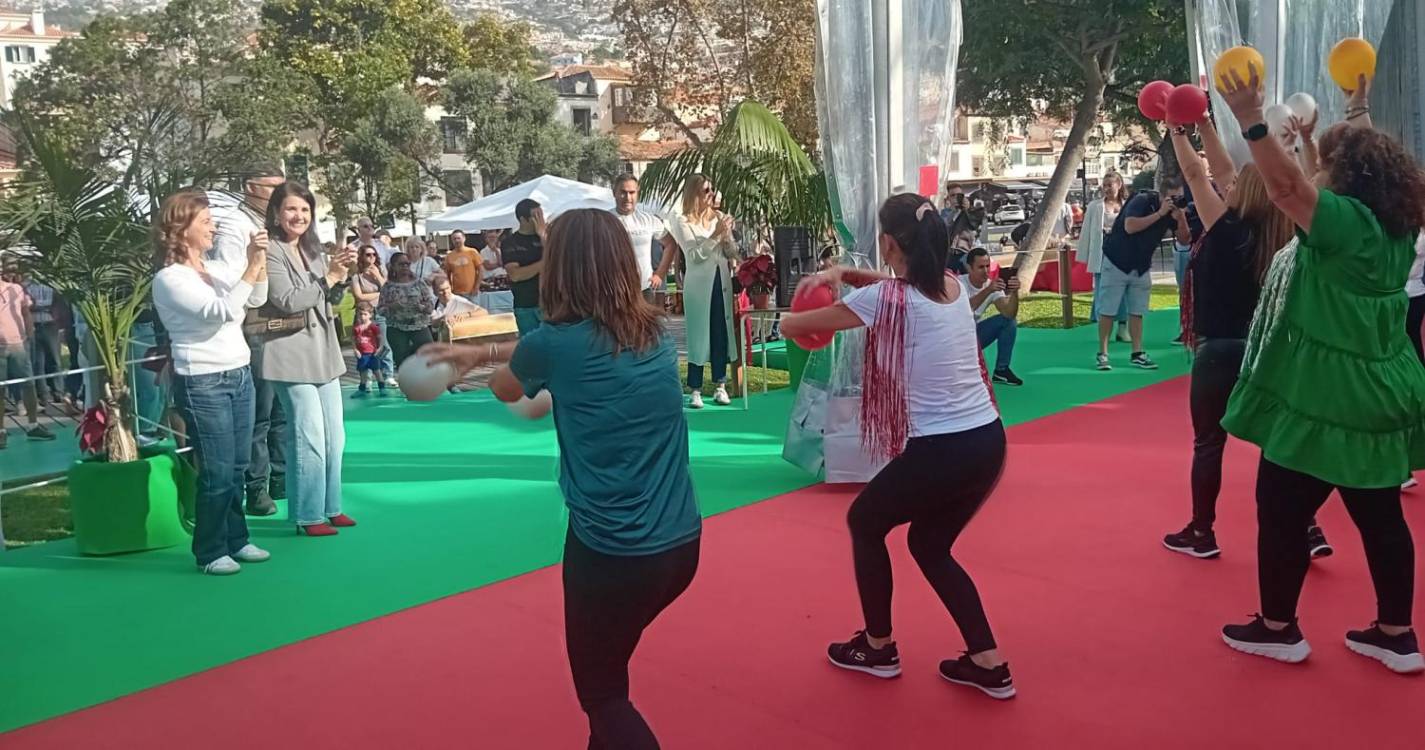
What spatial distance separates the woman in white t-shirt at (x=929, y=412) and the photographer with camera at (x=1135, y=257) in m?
6.16

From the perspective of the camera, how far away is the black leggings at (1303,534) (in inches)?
133

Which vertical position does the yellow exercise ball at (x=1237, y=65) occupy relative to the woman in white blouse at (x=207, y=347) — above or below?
above

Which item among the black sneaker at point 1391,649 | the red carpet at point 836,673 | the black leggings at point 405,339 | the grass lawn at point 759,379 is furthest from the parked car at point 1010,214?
the black sneaker at point 1391,649

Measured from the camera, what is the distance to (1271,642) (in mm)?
3533

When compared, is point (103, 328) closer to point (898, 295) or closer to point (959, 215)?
point (898, 295)

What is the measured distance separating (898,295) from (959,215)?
34.7 ft

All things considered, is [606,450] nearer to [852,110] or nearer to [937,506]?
[937,506]

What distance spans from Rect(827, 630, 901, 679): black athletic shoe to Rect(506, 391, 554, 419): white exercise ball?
1412 millimetres

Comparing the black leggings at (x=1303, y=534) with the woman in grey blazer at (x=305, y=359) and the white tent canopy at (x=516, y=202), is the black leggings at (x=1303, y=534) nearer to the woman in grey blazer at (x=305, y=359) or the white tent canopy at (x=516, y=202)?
the woman in grey blazer at (x=305, y=359)

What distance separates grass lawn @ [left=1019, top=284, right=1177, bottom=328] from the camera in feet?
45.2

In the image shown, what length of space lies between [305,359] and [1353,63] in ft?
15.9

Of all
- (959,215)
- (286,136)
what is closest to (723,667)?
(959,215)

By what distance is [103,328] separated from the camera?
5.39 meters

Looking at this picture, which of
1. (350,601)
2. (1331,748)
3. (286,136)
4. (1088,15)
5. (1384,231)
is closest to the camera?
(1331,748)
